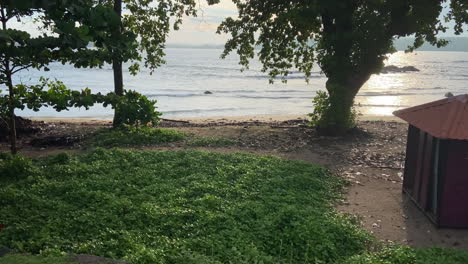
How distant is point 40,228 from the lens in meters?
6.95

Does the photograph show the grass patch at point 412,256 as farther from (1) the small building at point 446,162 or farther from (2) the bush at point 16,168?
(2) the bush at point 16,168

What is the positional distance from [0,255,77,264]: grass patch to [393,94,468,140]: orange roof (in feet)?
21.3

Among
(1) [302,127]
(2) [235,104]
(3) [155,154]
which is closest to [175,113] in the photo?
(2) [235,104]

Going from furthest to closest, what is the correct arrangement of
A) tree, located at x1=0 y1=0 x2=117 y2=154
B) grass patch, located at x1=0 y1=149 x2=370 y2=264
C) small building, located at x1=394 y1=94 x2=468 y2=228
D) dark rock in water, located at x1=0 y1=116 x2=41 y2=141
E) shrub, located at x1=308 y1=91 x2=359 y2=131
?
shrub, located at x1=308 y1=91 x2=359 y2=131
dark rock in water, located at x1=0 y1=116 x2=41 y2=141
small building, located at x1=394 y1=94 x2=468 y2=228
grass patch, located at x1=0 y1=149 x2=370 y2=264
tree, located at x1=0 y1=0 x2=117 y2=154

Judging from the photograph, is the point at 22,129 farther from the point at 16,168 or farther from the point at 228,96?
the point at 228,96

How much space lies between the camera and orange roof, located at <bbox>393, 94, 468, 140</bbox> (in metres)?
7.76

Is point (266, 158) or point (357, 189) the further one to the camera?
point (266, 158)

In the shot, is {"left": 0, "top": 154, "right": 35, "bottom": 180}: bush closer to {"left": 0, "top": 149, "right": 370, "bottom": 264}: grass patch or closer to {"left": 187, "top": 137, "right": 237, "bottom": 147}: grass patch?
{"left": 0, "top": 149, "right": 370, "bottom": 264}: grass patch

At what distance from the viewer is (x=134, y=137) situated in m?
15.5

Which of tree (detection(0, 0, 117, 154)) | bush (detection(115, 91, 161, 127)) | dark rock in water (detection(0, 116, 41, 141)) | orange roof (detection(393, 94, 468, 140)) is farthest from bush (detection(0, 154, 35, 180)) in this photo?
orange roof (detection(393, 94, 468, 140))

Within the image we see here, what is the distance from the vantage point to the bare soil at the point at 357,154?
8359 mm

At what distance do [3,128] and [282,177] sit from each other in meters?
11.2

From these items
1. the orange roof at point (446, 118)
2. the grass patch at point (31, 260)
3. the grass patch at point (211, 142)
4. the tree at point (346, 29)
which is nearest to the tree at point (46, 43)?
the grass patch at point (31, 260)

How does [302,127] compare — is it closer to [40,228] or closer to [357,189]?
[357,189]
